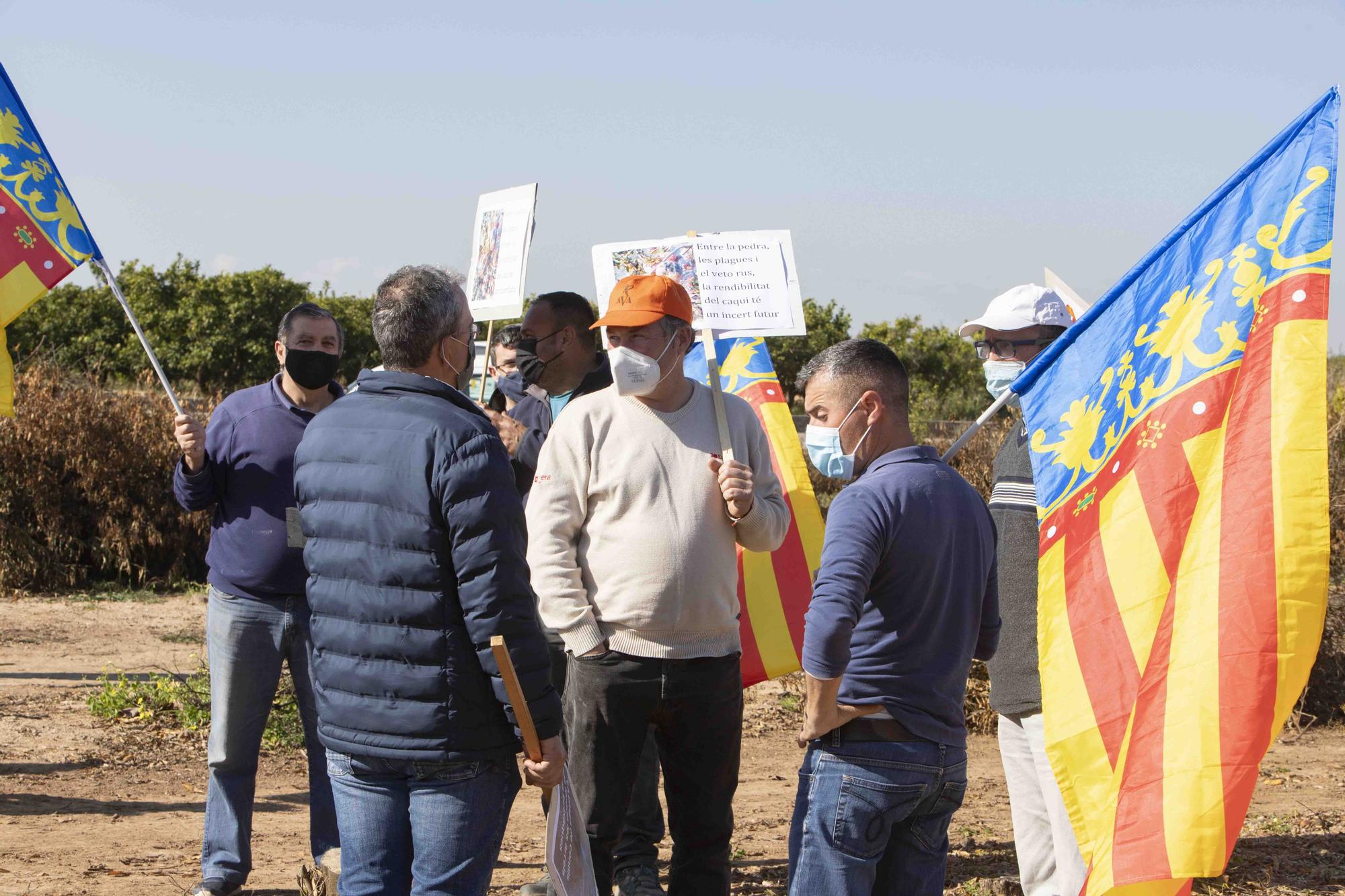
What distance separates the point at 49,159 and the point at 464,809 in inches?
134

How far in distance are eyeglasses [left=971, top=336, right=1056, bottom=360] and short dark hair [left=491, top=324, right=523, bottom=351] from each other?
82.4 inches

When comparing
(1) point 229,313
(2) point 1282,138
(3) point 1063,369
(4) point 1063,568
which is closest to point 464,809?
(4) point 1063,568

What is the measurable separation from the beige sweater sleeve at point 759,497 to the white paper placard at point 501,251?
56.4 inches

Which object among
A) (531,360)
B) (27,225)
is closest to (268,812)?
(531,360)

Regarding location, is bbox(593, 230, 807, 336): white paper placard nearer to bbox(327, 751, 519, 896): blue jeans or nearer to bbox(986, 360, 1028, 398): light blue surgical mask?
bbox(986, 360, 1028, 398): light blue surgical mask

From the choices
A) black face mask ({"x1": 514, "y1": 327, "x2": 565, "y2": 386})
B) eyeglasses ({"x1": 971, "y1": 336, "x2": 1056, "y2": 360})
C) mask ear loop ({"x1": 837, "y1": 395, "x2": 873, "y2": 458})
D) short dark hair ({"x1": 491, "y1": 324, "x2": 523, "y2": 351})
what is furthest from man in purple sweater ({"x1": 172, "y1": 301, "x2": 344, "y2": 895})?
eyeglasses ({"x1": 971, "y1": 336, "x2": 1056, "y2": 360})

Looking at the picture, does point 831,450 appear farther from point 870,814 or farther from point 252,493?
point 252,493

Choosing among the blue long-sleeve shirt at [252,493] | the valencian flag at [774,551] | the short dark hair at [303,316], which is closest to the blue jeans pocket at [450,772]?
the blue long-sleeve shirt at [252,493]

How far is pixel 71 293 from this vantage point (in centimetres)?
2247

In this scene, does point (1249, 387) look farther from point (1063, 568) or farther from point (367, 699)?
point (367, 699)

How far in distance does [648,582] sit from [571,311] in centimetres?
149

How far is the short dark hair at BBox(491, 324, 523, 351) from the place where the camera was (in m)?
5.75

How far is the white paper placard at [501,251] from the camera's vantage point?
16.6 ft

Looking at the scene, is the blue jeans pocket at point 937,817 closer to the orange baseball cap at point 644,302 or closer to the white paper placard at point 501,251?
the orange baseball cap at point 644,302
